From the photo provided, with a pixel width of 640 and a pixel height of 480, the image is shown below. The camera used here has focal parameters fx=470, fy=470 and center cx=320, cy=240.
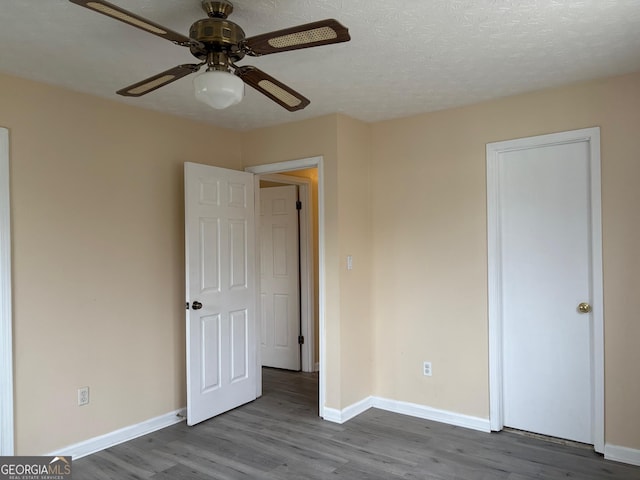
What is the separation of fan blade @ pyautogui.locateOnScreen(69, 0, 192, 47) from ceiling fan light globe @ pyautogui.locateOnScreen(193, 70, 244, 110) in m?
0.16

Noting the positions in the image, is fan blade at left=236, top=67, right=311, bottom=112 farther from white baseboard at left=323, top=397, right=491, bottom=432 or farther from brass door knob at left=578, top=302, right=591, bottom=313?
white baseboard at left=323, top=397, right=491, bottom=432

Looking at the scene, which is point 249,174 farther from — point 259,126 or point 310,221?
point 310,221

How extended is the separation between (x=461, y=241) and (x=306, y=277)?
190 centimetres

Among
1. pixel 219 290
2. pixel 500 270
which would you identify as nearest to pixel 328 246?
pixel 219 290

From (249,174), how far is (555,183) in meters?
2.39

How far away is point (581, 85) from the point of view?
9.97 feet

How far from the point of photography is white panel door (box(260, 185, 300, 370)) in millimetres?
5031

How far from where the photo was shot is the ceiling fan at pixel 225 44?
1598mm

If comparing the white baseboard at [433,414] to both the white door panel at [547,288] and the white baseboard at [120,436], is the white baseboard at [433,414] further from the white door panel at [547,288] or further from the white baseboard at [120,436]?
the white baseboard at [120,436]

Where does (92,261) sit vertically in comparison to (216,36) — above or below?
below

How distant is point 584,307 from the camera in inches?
121

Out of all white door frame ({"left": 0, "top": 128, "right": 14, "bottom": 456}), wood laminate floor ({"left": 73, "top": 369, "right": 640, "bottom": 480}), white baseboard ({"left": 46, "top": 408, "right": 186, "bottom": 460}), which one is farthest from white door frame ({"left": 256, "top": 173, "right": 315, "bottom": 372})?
white door frame ({"left": 0, "top": 128, "right": 14, "bottom": 456})

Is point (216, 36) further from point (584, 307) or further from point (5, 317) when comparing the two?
point (584, 307)

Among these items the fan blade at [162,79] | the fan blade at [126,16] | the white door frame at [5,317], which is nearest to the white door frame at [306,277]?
the white door frame at [5,317]
